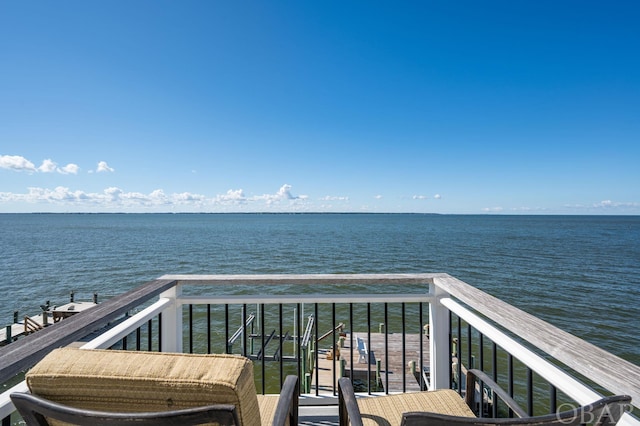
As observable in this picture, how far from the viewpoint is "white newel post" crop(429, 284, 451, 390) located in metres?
2.08

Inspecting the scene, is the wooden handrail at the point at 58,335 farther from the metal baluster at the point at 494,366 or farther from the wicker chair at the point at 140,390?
the metal baluster at the point at 494,366

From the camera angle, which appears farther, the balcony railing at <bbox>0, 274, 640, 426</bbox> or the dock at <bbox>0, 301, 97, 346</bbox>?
the dock at <bbox>0, 301, 97, 346</bbox>

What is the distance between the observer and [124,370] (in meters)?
0.71

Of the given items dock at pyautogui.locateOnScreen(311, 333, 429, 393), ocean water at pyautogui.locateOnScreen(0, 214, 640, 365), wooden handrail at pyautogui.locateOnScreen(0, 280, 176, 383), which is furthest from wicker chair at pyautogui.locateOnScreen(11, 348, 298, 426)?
ocean water at pyautogui.locateOnScreen(0, 214, 640, 365)

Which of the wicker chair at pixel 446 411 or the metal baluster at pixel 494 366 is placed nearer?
the wicker chair at pixel 446 411

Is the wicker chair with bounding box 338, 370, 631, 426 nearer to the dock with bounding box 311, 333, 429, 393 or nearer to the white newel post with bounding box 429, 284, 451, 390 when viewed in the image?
the white newel post with bounding box 429, 284, 451, 390

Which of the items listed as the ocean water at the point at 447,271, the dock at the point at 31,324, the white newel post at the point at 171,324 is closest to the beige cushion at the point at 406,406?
the white newel post at the point at 171,324

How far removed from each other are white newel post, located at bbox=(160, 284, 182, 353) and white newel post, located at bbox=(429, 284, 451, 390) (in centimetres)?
→ 180

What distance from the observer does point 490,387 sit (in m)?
1.22

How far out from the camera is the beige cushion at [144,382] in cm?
69

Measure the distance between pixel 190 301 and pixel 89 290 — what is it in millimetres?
16149

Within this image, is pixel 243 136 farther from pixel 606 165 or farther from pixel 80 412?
pixel 606 165

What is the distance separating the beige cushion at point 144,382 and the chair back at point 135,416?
0.03m

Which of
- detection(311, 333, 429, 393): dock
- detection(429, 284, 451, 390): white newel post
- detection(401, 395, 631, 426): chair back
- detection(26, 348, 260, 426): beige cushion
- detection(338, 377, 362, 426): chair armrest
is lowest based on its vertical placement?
detection(311, 333, 429, 393): dock
